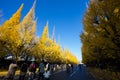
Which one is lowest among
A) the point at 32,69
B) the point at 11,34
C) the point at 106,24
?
the point at 32,69

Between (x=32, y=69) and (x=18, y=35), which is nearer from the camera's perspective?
(x=32, y=69)

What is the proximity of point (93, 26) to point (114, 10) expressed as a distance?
102 inches

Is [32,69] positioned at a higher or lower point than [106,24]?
lower

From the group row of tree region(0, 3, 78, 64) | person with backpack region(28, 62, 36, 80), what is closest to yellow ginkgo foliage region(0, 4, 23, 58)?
row of tree region(0, 3, 78, 64)

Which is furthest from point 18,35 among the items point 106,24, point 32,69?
point 106,24

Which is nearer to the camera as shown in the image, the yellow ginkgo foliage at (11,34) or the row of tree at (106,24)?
the row of tree at (106,24)

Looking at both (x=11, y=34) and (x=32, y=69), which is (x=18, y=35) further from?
(x=32, y=69)

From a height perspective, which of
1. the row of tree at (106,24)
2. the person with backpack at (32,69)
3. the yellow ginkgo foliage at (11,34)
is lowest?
the person with backpack at (32,69)

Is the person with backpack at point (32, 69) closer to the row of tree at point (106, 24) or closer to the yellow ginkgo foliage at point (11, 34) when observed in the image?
the row of tree at point (106, 24)

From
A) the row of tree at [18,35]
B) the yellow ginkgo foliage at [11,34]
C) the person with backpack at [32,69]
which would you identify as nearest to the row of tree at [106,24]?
the person with backpack at [32,69]

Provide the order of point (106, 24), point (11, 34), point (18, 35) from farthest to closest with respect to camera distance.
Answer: point (18, 35) < point (11, 34) < point (106, 24)

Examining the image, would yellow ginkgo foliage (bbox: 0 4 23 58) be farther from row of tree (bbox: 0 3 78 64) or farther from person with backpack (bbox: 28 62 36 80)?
person with backpack (bbox: 28 62 36 80)

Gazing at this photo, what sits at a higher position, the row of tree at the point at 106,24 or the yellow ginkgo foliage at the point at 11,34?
the yellow ginkgo foliage at the point at 11,34

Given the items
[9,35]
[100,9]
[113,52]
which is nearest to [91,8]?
[100,9]
